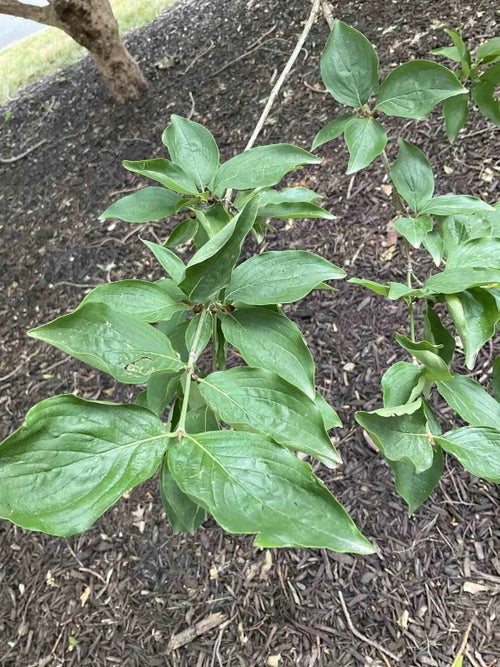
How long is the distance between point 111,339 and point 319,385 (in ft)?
3.41

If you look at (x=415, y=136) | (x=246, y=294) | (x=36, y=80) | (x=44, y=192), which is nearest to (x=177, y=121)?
(x=246, y=294)

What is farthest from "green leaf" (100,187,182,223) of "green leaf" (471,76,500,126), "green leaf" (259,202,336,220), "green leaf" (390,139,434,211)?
"green leaf" (471,76,500,126)

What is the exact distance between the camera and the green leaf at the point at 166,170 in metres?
0.70

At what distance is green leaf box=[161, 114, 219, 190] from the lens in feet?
2.56

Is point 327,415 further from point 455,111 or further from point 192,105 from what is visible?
point 192,105

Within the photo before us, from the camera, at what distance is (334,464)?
0.51 meters

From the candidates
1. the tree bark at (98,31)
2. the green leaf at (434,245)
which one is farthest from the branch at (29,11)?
the green leaf at (434,245)

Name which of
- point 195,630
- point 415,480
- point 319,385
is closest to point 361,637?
point 195,630

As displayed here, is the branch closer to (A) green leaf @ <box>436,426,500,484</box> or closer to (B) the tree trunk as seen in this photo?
(B) the tree trunk

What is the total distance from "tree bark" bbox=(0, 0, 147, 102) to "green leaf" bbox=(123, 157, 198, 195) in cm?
159

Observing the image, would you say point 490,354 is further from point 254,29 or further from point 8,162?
point 8,162

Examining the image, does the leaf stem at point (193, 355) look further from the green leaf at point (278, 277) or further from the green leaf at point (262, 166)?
the green leaf at point (262, 166)

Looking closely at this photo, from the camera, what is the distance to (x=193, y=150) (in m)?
0.79

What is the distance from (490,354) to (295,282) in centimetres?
98
